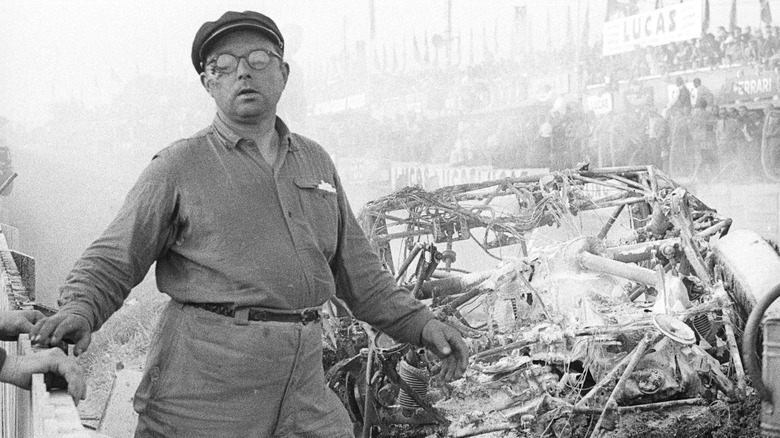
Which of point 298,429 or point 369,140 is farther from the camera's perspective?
point 369,140

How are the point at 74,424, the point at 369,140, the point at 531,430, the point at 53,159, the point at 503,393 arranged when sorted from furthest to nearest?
the point at 53,159
the point at 369,140
the point at 503,393
the point at 531,430
the point at 74,424

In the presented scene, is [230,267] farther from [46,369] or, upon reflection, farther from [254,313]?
[46,369]

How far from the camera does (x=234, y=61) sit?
3.07 m

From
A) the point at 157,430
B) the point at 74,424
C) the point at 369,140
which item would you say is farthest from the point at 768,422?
the point at 369,140

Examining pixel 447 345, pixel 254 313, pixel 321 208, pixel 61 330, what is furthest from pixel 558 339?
pixel 61 330

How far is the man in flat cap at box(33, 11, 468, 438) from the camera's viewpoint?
2861 mm

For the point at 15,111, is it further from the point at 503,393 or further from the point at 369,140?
the point at 503,393

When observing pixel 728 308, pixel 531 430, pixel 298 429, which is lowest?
pixel 531 430

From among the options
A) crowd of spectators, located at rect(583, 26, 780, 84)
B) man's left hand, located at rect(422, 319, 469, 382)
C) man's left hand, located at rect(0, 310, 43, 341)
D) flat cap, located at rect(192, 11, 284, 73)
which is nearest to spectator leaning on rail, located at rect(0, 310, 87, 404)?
man's left hand, located at rect(0, 310, 43, 341)

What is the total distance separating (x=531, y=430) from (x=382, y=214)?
7.67 feet

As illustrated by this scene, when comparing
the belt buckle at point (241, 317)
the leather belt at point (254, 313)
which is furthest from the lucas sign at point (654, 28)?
the belt buckle at point (241, 317)

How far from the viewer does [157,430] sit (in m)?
2.91

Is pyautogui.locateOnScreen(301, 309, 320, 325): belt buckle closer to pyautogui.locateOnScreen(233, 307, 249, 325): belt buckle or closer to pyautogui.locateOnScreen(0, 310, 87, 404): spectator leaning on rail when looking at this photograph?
pyautogui.locateOnScreen(233, 307, 249, 325): belt buckle

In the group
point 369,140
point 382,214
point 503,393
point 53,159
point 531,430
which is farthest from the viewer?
point 53,159
